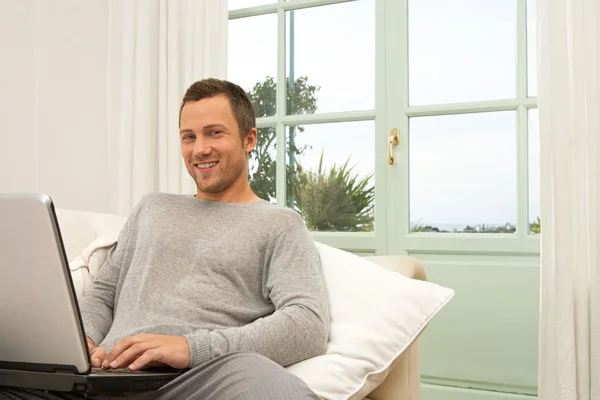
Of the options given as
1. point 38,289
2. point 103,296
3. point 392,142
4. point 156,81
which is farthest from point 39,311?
point 156,81

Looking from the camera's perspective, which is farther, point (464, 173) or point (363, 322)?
point (464, 173)

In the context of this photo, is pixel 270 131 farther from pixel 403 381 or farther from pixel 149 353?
pixel 149 353

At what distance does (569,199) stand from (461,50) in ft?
2.62

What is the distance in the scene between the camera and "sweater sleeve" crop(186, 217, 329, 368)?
122 centimetres

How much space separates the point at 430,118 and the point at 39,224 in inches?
78.5

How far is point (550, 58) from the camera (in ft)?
7.32

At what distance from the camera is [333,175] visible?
293 centimetres

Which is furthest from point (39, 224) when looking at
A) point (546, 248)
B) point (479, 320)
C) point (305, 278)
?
point (479, 320)

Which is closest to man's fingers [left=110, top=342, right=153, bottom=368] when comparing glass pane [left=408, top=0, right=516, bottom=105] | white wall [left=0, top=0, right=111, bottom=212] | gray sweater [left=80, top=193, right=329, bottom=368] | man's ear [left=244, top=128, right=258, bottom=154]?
gray sweater [left=80, top=193, right=329, bottom=368]

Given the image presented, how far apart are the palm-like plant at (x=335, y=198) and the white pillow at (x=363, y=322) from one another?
4.01 ft

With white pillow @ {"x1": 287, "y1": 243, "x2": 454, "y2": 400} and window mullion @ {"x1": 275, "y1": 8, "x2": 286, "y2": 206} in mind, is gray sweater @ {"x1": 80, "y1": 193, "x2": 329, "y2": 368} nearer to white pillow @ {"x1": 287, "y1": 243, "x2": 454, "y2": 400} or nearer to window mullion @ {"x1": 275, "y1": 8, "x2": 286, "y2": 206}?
white pillow @ {"x1": 287, "y1": 243, "x2": 454, "y2": 400}

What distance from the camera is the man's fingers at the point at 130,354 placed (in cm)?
115

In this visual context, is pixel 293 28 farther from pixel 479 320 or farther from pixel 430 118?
pixel 479 320

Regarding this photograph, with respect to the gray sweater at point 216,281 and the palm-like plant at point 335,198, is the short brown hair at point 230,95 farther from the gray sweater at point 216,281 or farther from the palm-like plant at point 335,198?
the palm-like plant at point 335,198
